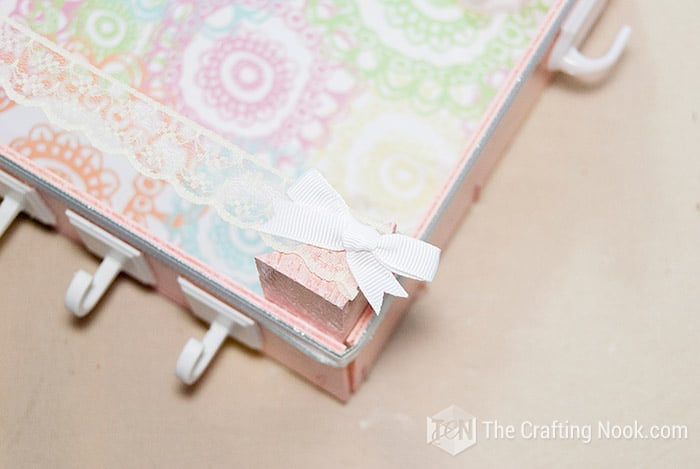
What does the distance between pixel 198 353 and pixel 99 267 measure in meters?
0.13

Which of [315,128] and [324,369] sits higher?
[315,128]

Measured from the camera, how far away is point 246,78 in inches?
28.9

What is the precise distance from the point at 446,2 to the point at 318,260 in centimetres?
30

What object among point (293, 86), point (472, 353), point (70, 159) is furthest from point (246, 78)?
point (472, 353)

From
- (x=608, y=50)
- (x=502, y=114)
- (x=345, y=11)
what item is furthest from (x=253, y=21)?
(x=608, y=50)

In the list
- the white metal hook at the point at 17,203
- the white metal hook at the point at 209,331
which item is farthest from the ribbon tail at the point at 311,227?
the white metal hook at the point at 17,203

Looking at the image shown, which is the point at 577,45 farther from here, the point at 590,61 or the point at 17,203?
Answer: the point at 17,203

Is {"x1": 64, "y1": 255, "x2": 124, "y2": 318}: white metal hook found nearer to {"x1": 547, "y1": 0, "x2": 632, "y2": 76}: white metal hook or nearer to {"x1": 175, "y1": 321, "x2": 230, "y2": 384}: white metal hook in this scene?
{"x1": 175, "y1": 321, "x2": 230, "y2": 384}: white metal hook

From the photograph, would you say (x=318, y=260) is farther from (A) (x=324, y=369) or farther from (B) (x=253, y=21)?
(B) (x=253, y=21)

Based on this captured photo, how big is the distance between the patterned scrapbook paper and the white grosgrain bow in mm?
94

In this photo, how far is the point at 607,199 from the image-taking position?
2.70 ft

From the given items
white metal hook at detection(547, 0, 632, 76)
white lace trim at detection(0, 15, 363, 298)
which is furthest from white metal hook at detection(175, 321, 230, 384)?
white metal hook at detection(547, 0, 632, 76)

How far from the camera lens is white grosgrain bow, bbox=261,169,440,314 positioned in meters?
0.57

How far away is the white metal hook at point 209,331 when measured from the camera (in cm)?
69
